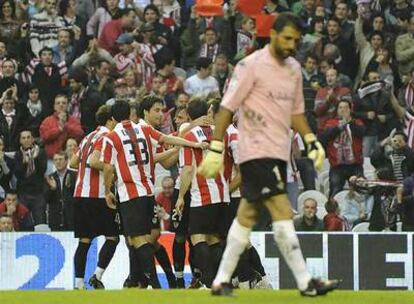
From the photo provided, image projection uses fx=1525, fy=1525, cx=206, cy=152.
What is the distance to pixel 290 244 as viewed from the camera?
41.0 ft

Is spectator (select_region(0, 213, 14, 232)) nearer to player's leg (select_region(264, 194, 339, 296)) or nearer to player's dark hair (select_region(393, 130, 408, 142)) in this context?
player's dark hair (select_region(393, 130, 408, 142))

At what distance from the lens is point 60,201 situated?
71.7 ft

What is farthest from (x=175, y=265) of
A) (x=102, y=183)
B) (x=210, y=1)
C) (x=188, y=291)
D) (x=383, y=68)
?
(x=383, y=68)

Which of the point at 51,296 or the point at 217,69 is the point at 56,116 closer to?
the point at 217,69

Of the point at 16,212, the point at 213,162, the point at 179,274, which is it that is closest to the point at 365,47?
the point at 16,212

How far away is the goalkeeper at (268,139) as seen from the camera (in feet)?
41.1

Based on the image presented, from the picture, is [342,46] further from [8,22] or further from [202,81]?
[8,22]

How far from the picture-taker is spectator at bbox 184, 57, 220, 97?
23188 mm

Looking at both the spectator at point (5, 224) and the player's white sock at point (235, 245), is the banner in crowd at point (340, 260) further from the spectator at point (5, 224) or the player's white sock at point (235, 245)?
the player's white sock at point (235, 245)

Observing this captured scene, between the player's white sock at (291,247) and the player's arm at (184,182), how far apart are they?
14.8 feet

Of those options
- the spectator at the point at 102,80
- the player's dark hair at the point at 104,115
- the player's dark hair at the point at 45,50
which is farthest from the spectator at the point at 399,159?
the player's dark hair at the point at 45,50

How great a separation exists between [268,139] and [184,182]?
15.0ft

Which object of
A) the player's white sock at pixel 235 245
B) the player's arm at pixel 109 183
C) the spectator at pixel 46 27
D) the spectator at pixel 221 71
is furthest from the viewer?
the spectator at pixel 46 27

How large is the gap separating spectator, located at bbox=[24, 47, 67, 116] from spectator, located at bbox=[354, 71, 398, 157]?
465 centimetres
